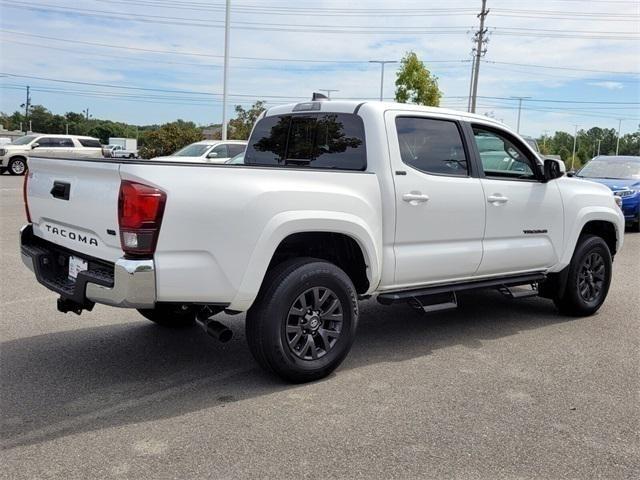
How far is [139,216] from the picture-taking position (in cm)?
354

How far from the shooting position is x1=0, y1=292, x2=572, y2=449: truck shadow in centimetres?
377

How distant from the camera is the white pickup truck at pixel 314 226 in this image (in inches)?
145

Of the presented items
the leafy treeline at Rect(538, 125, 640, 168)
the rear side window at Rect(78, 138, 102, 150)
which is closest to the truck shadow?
the rear side window at Rect(78, 138, 102, 150)

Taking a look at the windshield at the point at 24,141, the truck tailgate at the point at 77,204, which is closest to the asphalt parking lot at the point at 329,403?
the truck tailgate at the point at 77,204

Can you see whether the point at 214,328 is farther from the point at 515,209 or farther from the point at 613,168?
the point at 613,168

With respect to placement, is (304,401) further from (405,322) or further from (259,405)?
(405,322)

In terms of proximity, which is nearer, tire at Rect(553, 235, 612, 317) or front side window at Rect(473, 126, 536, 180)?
front side window at Rect(473, 126, 536, 180)

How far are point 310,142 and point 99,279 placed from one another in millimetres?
2186

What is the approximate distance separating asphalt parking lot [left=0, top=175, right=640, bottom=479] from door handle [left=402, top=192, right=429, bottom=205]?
1239 millimetres

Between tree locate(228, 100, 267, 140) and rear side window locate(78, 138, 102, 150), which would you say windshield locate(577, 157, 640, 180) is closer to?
rear side window locate(78, 138, 102, 150)

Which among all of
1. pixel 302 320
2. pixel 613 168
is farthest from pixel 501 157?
pixel 613 168

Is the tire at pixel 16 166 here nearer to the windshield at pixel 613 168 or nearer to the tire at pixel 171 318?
the windshield at pixel 613 168

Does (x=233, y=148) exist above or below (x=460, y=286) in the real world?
above

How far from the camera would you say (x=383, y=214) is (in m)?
4.59
